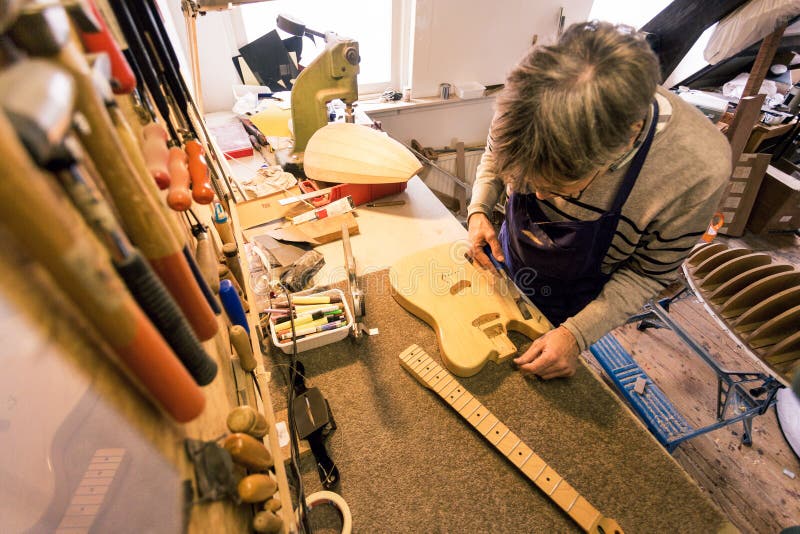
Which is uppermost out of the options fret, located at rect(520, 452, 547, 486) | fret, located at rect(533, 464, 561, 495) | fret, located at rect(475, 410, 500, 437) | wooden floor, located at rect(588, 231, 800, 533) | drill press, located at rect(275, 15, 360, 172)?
drill press, located at rect(275, 15, 360, 172)

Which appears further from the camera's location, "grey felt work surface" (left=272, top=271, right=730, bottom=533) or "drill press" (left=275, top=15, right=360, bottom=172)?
"drill press" (left=275, top=15, right=360, bottom=172)

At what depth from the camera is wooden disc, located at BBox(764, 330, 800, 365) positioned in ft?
3.54

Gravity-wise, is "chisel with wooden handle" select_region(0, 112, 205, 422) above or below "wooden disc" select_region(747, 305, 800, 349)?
above

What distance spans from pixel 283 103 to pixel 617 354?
2127mm

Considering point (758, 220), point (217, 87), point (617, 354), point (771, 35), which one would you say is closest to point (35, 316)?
point (617, 354)

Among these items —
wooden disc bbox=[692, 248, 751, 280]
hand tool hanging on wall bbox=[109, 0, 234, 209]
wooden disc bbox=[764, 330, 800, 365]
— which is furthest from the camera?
wooden disc bbox=[692, 248, 751, 280]

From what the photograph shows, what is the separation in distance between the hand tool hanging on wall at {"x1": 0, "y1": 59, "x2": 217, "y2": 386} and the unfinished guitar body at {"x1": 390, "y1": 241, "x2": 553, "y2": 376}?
0.71m

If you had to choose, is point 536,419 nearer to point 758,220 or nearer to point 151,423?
point 151,423

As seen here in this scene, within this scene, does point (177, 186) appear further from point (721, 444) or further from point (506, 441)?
point (721, 444)

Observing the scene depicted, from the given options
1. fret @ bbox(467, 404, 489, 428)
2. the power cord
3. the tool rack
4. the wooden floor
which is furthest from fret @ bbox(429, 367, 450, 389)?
Answer: the wooden floor

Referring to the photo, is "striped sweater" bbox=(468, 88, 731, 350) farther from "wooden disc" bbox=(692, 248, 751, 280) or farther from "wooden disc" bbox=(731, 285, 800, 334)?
"wooden disc" bbox=(692, 248, 751, 280)

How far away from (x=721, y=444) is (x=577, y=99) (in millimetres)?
2077

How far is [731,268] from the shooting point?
1384 mm

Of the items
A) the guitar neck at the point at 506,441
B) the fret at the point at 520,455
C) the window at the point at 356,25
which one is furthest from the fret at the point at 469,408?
the window at the point at 356,25
